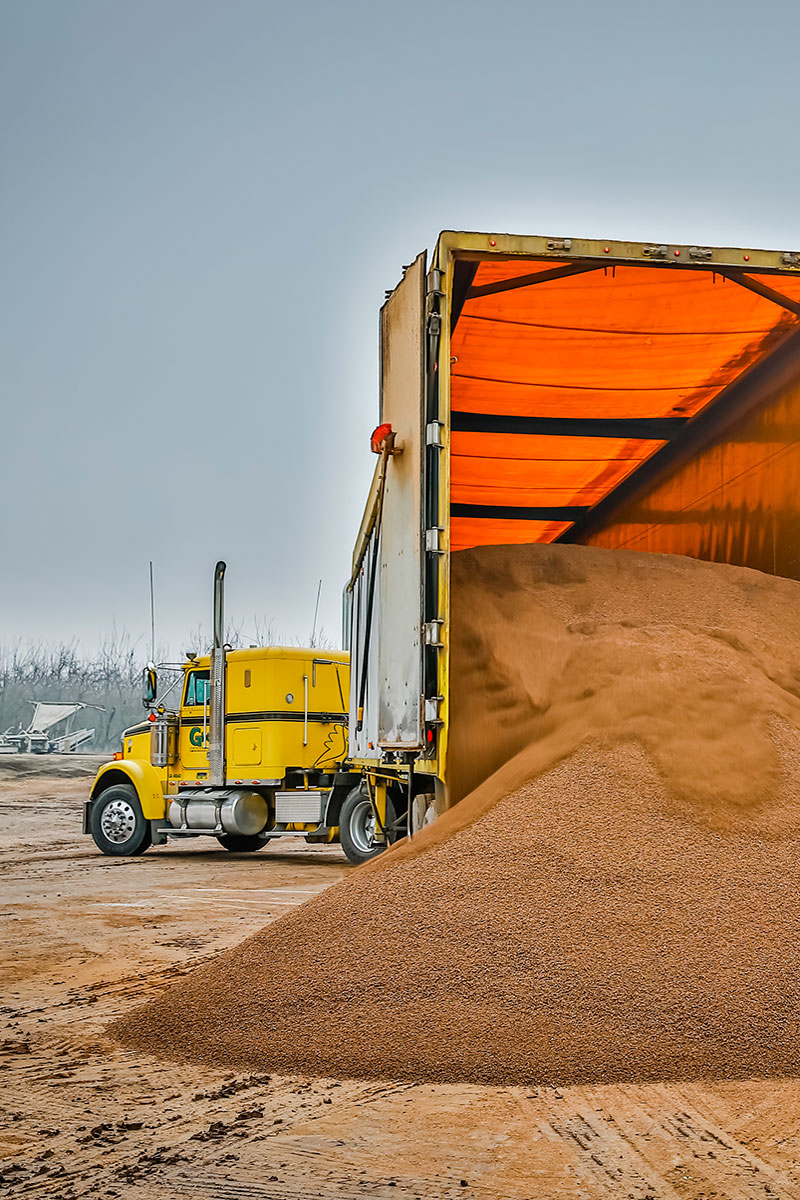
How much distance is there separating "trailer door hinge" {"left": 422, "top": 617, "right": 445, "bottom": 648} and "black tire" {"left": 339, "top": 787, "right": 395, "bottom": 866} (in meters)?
7.51

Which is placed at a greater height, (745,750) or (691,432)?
(691,432)

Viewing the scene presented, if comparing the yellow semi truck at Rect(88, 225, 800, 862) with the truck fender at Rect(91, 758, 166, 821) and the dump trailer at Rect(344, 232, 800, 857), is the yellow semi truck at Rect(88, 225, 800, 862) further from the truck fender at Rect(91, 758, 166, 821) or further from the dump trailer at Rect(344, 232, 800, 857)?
the truck fender at Rect(91, 758, 166, 821)

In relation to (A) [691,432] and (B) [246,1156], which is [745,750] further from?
(A) [691,432]

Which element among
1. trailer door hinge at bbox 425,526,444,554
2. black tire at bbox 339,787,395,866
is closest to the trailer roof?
trailer door hinge at bbox 425,526,444,554

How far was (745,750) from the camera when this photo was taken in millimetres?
4535

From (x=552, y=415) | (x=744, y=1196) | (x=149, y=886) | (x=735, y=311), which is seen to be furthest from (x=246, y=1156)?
(x=149, y=886)

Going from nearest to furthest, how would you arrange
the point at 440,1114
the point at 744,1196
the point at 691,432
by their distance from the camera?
the point at 744,1196, the point at 440,1114, the point at 691,432

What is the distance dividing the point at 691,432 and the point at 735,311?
1350 millimetres

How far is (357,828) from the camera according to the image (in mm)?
12406

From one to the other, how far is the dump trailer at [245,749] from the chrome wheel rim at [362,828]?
144mm

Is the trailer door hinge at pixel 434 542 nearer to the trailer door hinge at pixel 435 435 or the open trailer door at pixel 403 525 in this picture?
the open trailer door at pixel 403 525

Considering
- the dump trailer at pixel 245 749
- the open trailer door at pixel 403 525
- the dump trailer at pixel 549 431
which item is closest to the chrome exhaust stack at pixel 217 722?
the dump trailer at pixel 245 749

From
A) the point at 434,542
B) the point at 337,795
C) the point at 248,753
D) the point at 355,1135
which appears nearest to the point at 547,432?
the point at 434,542

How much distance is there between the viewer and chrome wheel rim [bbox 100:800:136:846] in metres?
13.9
